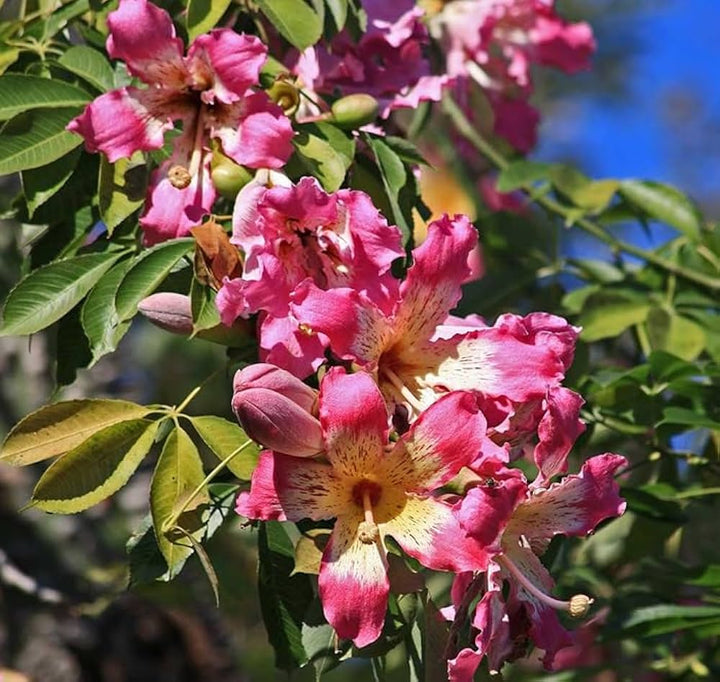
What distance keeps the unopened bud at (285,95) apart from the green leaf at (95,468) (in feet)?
0.84

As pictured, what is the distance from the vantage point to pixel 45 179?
101 centimetres

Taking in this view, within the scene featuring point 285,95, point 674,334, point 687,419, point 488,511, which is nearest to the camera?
point 488,511

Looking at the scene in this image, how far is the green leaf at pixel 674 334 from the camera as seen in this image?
4.22 ft

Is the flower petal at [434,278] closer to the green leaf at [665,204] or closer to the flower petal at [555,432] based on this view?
the flower petal at [555,432]

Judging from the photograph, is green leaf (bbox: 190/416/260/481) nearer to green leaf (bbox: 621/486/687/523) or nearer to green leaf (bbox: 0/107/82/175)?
green leaf (bbox: 0/107/82/175)

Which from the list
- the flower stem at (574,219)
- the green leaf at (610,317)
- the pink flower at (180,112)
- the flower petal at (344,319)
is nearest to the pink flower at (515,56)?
the flower stem at (574,219)

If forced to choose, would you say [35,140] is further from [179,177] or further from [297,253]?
[297,253]

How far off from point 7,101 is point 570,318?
63cm

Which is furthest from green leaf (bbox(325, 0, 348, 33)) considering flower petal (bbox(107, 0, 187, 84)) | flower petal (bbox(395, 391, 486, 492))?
flower petal (bbox(395, 391, 486, 492))

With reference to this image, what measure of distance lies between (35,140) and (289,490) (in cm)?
36

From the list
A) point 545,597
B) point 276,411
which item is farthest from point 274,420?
point 545,597

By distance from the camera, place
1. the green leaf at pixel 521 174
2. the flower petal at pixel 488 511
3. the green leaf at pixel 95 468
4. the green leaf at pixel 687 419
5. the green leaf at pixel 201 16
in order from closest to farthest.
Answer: the flower petal at pixel 488 511 < the green leaf at pixel 95 468 < the green leaf at pixel 201 16 < the green leaf at pixel 687 419 < the green leaf at pixel 521 174

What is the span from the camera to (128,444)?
926 mm

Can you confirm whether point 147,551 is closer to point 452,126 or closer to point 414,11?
point 414,11
